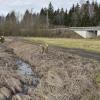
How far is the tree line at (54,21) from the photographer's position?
10319 centimetres

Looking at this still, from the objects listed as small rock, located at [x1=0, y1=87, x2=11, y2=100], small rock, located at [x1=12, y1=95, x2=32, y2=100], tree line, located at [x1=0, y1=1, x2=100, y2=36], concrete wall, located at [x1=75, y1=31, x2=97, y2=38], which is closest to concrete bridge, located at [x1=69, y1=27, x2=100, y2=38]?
concrete wall, located at [x1=75, y1=31, x2=97, y2=38]

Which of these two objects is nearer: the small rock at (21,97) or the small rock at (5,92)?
the small rock at (21,97)

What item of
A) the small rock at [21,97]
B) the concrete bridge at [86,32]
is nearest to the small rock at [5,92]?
the small rock at [21,97]

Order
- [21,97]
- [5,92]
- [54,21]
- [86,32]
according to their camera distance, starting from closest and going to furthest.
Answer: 1. [21,97]
2. [5,92]
3. [86,32]
4. [54,21]

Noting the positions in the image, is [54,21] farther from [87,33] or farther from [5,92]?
[5,92]

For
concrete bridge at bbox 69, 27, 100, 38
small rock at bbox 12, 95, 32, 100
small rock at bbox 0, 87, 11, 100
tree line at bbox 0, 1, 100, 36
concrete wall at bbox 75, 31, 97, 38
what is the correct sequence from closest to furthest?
small rock at bbox 12, 95, 32, 100, small rock at bbox 0, 87, 11, 100, concrete bridge at bbox 69, 27, 100, 38, concrete wall at bbox 75, 31, 97, 38, tree line at bbox 0, 1, 100, 36

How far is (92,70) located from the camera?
21641 millimetres

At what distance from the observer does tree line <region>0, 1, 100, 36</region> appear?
10319cm

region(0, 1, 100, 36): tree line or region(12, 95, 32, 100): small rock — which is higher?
region(0, 1, 100, 36): tree line

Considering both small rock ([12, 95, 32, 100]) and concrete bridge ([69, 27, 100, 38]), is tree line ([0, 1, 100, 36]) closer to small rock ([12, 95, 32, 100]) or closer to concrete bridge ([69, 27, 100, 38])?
concrete bridge ([69, 27, 100, 38])

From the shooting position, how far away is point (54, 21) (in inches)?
5714

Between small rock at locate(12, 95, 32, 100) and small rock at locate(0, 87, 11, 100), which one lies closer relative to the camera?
small rock at locate(12, 95, 32, 100)

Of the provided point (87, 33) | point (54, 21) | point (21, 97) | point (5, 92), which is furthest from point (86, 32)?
point (21, 97)

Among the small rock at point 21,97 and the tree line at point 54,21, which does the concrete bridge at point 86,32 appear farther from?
the small rock at point 21,97
